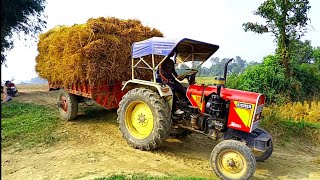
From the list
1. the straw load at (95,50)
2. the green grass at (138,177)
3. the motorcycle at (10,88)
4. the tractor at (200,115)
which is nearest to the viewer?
the green grass at (138,177)

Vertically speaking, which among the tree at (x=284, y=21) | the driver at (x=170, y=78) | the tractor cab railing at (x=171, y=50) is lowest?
the driver at (x=170, y=78)

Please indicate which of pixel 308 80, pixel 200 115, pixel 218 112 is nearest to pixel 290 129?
pixel 200 115

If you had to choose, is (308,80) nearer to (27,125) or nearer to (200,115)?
(200,115)

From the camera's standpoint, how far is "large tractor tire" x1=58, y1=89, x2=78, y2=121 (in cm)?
829

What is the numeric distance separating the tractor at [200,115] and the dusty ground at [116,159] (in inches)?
15.0

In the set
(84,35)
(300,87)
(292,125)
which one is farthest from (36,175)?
(300,87)

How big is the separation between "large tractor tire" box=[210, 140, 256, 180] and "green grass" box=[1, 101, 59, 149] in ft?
12.4

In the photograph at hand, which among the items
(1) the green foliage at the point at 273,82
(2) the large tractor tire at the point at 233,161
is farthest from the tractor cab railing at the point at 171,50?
(1) the green foliage at the point at 273,82

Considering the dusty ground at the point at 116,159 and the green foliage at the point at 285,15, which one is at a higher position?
the green foliage at the point at 285,15

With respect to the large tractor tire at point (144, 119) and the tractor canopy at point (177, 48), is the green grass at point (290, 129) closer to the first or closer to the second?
the tractor canopy at point (177, 48)

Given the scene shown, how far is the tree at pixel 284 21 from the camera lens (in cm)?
1280

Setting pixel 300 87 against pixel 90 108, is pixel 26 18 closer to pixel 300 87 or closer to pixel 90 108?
pixel 90 108

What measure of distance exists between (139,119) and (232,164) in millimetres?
2283

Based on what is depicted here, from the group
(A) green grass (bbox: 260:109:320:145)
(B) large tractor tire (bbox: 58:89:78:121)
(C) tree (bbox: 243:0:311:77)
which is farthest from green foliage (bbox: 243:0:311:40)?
(B) large tractor tire (bbox: 58:89:78:121)
